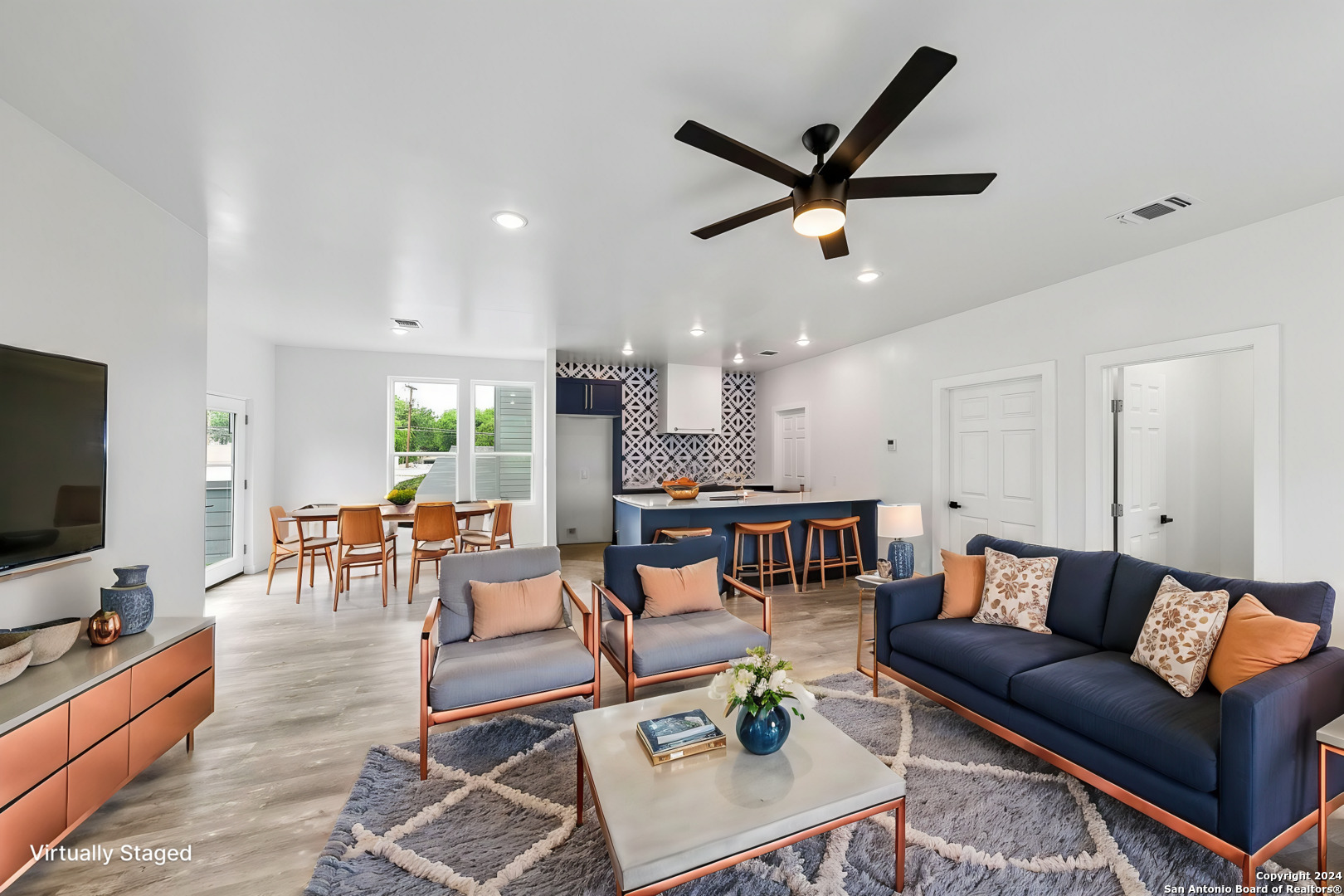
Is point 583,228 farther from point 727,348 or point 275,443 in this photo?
point 275,443

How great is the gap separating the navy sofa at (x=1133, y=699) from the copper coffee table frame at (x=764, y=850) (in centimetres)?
87

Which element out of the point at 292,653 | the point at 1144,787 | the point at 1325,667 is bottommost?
the point at 292,653

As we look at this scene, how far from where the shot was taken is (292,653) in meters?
3.69

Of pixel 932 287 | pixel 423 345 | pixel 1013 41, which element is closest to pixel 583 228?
pixel 1013 41

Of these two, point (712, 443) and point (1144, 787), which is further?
point (712, 443)

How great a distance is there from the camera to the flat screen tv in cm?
191

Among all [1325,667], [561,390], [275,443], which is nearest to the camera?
[1325,667]

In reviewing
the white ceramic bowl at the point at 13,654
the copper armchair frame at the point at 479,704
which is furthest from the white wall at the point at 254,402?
the copper armchair frame at the point at 479,704

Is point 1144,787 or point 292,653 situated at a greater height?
point 1144,787

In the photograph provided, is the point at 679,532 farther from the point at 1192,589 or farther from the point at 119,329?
the point at 119,329

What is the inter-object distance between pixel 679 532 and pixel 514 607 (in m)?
2.30

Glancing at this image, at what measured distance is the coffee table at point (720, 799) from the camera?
1.42 m

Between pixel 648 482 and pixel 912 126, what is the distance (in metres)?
6.34

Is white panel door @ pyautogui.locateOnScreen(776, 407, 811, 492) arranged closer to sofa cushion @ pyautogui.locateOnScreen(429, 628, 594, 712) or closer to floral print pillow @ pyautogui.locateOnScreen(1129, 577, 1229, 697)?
floral print pillow @ pyautogui.locateOnScreen(1129, 577, 1229, 697)
